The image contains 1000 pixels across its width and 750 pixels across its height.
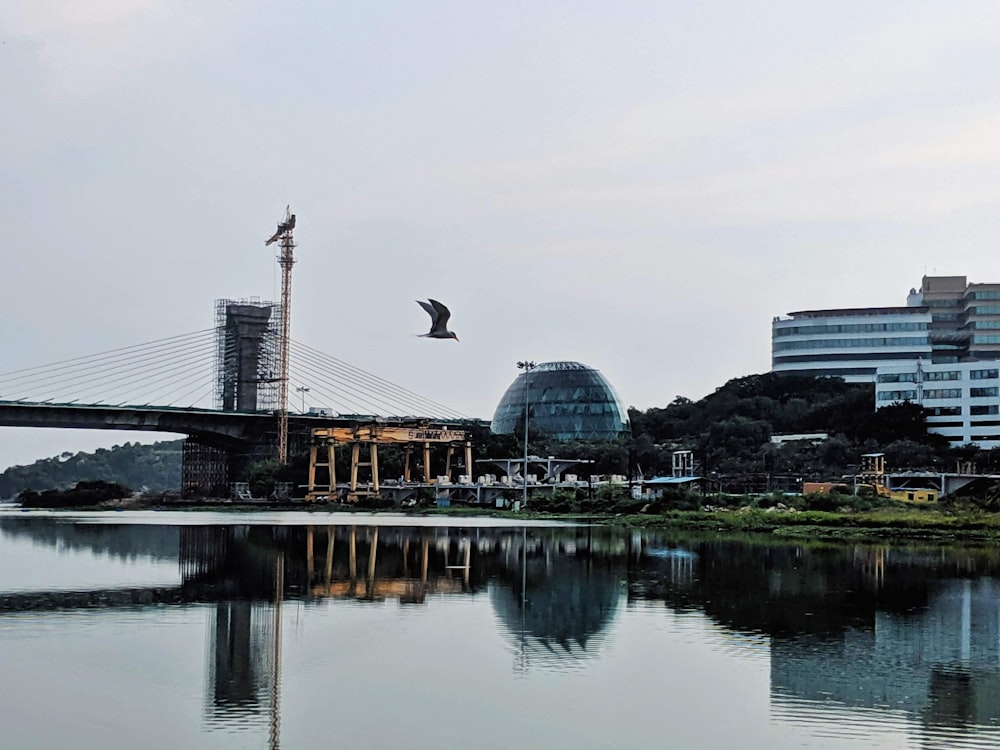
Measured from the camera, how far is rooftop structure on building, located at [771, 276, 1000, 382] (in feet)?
490

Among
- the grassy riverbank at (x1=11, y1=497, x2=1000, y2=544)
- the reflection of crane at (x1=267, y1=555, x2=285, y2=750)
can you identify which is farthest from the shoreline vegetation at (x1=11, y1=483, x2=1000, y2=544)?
the reflection of crane at (x1=267, y1=555, x2=285, y2=750)

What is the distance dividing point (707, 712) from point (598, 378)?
146 m

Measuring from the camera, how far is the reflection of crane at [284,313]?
5531 inches

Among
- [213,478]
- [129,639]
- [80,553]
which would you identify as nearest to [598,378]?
[213,478]

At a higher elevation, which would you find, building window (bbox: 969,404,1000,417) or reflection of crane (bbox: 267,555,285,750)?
building window (bbox: 969,404,1000,417)

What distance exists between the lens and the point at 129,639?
26.5 meters

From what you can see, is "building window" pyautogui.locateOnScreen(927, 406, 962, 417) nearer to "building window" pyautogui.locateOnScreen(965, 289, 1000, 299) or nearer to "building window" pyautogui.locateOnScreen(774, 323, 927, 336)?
"building window" pyautogui.locateOnScreen(774, 323, 927, 336)

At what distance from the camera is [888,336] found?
15075cm

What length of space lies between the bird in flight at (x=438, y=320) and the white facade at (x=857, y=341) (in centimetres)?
10127

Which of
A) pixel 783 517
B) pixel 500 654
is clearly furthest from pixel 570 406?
pixel 500 654

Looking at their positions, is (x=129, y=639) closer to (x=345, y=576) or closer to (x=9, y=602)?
(x=9, y=602)

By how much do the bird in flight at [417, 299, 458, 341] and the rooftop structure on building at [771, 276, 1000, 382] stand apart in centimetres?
9893

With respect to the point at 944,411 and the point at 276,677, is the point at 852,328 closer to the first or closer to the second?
the point at 944,411

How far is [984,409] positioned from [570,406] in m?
54.5
